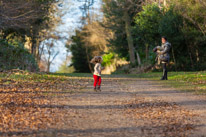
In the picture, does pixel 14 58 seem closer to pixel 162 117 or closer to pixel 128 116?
pixel 128 116

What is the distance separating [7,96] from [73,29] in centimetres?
4150

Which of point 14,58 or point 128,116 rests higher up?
point 14,58

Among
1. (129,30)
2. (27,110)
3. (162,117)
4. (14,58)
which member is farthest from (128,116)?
(129,30)

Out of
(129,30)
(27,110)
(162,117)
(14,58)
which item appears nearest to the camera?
(162,117)

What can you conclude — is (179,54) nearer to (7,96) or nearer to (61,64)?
(7,96)

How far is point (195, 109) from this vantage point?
8180 mm

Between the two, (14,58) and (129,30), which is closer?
(14,58)

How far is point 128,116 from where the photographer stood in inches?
286

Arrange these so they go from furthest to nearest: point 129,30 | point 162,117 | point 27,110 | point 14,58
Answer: point 129,30 < point 14,58 < point 27,110 < point 162,117

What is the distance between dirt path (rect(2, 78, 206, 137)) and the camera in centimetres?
582

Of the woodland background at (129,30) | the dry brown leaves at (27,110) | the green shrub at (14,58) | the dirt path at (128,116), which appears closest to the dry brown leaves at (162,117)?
the dirt path at (128,116)

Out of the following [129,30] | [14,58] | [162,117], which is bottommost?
[162,117]

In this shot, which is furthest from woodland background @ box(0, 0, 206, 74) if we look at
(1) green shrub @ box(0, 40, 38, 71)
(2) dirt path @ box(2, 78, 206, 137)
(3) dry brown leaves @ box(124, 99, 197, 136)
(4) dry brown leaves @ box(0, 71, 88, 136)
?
(3) dry brown leaves @ box(124, 99, 197, 136)

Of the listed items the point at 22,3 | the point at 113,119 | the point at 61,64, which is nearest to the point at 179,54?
the point at 22,3
